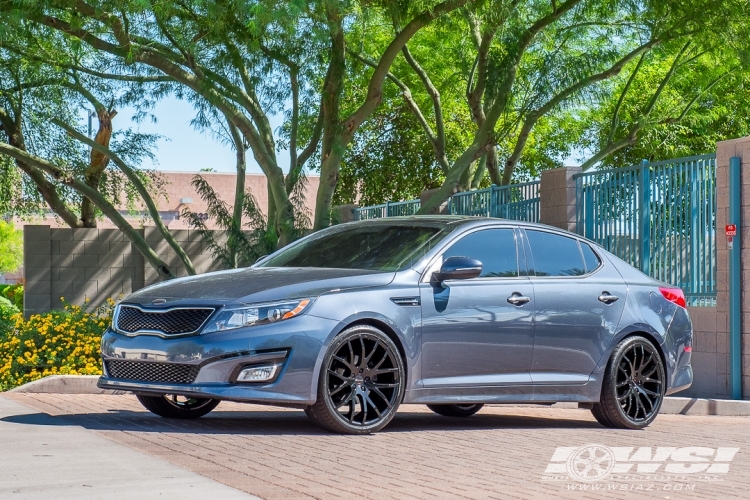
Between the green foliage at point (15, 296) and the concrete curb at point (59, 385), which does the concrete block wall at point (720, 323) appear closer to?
the concrete curb at point (59, 385)

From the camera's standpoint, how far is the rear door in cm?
934

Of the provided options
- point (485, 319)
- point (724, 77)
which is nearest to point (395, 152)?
point (724, 77)

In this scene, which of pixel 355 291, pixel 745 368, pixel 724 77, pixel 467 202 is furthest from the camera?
pixel 724 77

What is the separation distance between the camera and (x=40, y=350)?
14.7m

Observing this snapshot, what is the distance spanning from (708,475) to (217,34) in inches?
360

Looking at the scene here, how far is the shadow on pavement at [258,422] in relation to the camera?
841 cm

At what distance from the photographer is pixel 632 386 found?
989 cm

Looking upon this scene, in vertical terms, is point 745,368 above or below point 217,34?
below

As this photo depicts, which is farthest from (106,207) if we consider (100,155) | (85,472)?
(85,472)

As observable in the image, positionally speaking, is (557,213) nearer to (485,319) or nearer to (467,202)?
(467,202)

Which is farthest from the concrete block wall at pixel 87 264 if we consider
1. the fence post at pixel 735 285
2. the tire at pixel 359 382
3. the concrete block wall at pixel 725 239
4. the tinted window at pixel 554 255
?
the tire at pixel 359 382

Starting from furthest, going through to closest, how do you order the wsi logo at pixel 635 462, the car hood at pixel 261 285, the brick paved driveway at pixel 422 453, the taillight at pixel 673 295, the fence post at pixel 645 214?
1. the fence post at pixel 645 214
2. the taillight at pixel 673 295
3. the car hood at pixel 261 285
4. the wsi logo at pixel 635 462
5. the brick paved driveway at pixel 422 453

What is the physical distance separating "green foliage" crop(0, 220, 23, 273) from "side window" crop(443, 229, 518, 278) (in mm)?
66141

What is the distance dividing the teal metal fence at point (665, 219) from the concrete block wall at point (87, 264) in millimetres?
9017
